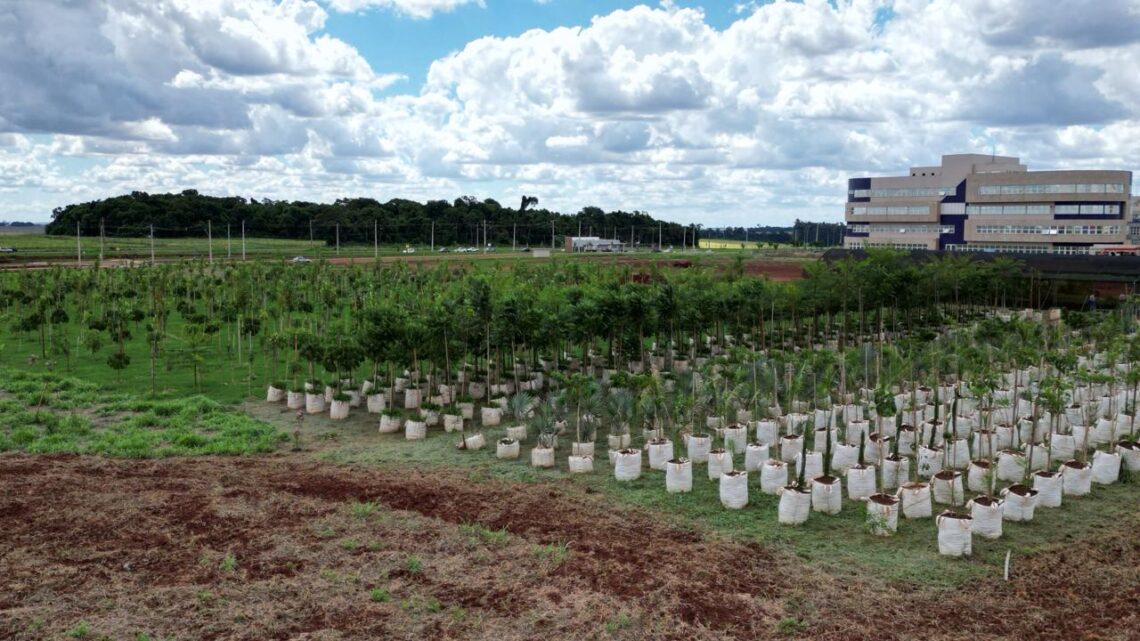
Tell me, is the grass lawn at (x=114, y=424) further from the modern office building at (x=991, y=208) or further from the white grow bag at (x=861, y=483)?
the modern office building at (x=991, y=208)

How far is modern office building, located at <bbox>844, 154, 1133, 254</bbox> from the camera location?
77.6m

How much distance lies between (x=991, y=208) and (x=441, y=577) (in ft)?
276

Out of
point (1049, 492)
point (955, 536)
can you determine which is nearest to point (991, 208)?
point (1049, 492)

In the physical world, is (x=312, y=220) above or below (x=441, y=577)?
above

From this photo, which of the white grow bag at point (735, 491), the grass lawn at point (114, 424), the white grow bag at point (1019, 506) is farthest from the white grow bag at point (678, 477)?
the grass lawn at point (114, 424)

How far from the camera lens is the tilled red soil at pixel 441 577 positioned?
32.9 feet

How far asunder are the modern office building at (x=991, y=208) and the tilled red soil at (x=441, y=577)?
70.0 m

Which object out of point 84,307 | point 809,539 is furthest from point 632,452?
point 84,307

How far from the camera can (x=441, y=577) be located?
11.3 metres

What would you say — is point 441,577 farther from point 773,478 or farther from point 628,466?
point 773,478

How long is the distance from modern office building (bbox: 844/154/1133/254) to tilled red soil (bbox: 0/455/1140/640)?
7000cm

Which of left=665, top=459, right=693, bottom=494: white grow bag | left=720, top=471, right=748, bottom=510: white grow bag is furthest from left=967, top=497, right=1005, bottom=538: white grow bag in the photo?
left=665, top=459, right=693, bottom=494: white grow bag

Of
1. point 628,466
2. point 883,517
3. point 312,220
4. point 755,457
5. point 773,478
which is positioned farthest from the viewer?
point 312,220

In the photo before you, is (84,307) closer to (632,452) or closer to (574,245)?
(632,452)
